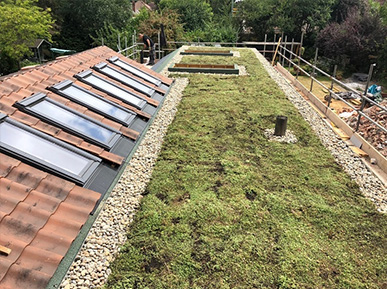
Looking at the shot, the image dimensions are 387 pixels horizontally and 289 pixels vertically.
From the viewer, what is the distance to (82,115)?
229 inches

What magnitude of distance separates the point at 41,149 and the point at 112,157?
4.04 feet

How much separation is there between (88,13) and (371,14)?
3141 cm

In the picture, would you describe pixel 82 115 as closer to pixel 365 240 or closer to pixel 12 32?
pixel 365 240

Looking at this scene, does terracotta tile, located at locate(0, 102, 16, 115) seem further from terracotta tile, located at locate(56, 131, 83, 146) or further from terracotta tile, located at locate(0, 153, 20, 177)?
terracotta tile, located at locate(0, 153, 20, 177)

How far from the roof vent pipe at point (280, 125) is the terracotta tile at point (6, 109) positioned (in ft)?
18.7

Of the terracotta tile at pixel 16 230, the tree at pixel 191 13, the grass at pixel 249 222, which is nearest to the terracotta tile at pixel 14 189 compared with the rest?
the terracotta tile at pixel 16 230

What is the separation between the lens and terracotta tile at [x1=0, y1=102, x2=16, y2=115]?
4755 mm

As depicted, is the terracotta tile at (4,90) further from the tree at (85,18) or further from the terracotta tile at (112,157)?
the tree at (85,18)

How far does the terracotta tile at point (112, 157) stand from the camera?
5221 millimetres

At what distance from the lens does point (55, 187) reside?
410 centimetres

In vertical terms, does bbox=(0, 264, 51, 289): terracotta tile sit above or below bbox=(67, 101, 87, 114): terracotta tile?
below

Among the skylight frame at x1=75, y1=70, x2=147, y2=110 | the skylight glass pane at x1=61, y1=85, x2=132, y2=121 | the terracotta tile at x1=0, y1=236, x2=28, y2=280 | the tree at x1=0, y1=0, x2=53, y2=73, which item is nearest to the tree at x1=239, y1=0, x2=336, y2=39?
the tree at x1=0, y1=0, x2=53, y2=73

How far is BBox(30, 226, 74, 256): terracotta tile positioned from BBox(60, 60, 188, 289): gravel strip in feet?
0.82

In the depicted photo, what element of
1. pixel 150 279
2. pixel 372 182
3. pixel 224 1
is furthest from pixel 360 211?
pixel 224 1
